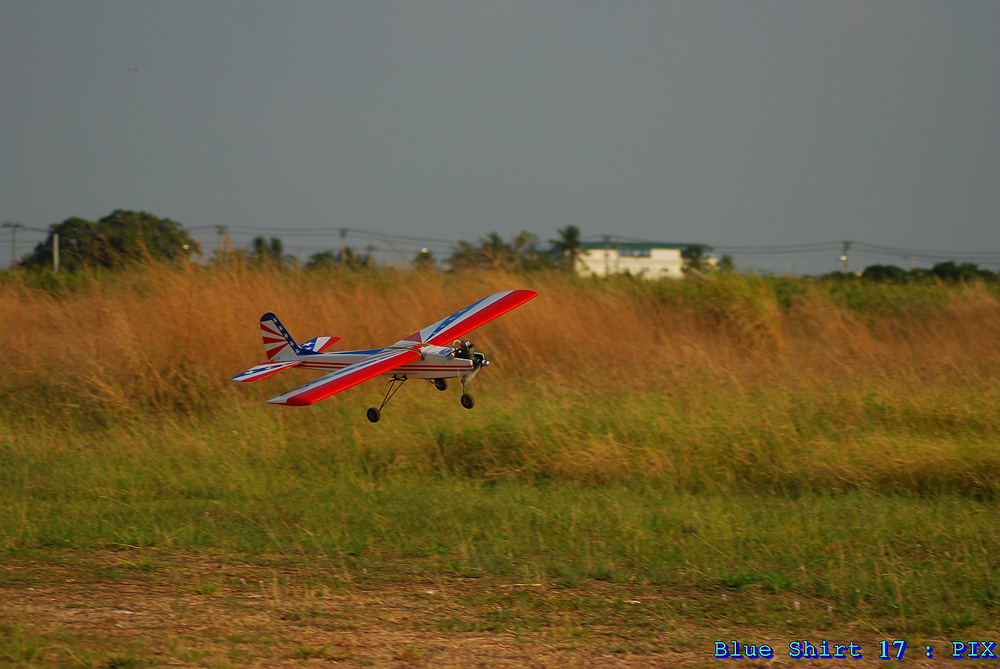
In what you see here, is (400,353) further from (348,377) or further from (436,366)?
(348,377)

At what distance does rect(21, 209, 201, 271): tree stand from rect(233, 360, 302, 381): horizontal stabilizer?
3.94 meters

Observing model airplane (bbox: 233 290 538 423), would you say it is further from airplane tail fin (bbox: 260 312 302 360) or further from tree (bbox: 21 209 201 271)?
tree (bbox: 21 209 201 271)

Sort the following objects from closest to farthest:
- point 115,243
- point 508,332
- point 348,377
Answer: point 348,377 < point 508,332 < point 115,243

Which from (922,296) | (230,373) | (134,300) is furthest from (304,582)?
(922,296)

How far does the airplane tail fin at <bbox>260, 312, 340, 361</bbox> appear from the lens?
2.56 metres

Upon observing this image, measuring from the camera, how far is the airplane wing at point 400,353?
194 cm

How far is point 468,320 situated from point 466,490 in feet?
17.0

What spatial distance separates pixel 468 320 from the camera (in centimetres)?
271

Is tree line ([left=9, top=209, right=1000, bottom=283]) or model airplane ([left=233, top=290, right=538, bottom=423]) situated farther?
tree line ([left=9, top=209, right=1000, bottom=283])

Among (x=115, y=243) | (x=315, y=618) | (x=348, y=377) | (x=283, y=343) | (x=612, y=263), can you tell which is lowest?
(x=315, y=618)

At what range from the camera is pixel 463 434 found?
8.53 meters

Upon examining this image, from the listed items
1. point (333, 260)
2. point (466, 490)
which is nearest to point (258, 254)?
point (333, 260)

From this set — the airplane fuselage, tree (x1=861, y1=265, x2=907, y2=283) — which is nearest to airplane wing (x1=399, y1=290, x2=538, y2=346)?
the airplane fuselage

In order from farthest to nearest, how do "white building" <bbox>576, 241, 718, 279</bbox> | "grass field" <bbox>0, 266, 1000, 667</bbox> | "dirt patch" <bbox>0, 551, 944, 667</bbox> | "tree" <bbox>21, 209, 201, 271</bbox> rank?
1. "white building" <bbox>576, 241, 718, 279</bbox>
2. "tree" <bbox>21, 209, 201, 271</bbox>
3. "grass field" <bbox>0, 266, 1000, 667</bbox>
4. "dirt patch" <bbox>0, 551, 944, 667</bbox>
